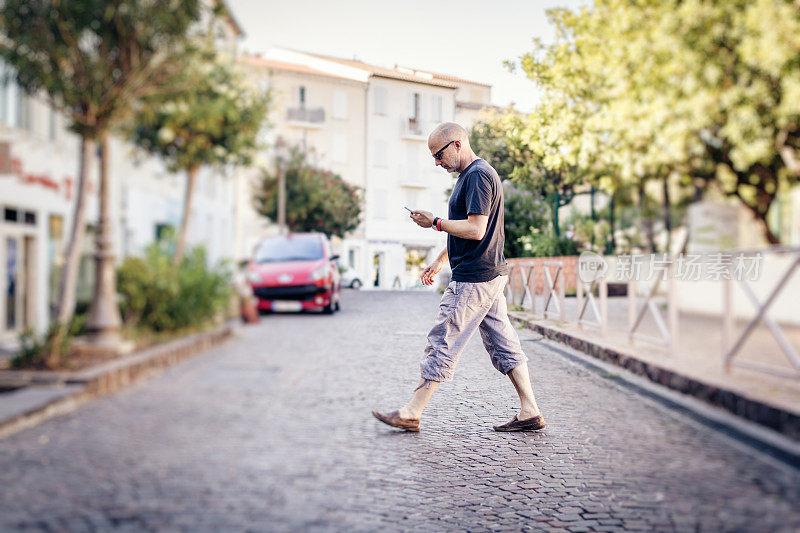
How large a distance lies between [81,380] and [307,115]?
20.8 feet

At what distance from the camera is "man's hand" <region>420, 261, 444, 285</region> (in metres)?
1.54

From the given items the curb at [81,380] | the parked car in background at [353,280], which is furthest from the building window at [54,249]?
the parked car in background at [353,280]

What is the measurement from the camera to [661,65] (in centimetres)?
170

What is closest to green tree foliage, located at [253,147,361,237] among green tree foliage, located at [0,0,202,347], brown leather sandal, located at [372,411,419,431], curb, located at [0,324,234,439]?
brown leather sandal, located at [372,411,419,431]

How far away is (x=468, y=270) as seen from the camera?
1479mm

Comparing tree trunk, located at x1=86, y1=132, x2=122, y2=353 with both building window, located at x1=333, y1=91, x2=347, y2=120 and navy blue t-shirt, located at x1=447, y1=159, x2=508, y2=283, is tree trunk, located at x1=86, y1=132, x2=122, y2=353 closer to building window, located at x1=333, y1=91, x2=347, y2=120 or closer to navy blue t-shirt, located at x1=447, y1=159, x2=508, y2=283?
building window, located at x1=333, y1=91, x2=347, y2=120

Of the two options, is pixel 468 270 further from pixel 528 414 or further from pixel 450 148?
pixel 528 414

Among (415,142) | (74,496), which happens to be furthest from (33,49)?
(415,142)

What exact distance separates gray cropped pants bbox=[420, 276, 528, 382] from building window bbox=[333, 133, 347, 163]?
78 centimetres

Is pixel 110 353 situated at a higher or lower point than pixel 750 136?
lower

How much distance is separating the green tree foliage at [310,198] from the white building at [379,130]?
0.06 metres

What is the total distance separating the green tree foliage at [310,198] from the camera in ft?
8.18

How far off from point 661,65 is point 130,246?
23.3ft

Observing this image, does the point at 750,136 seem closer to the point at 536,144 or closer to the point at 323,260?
the point at 536,144
